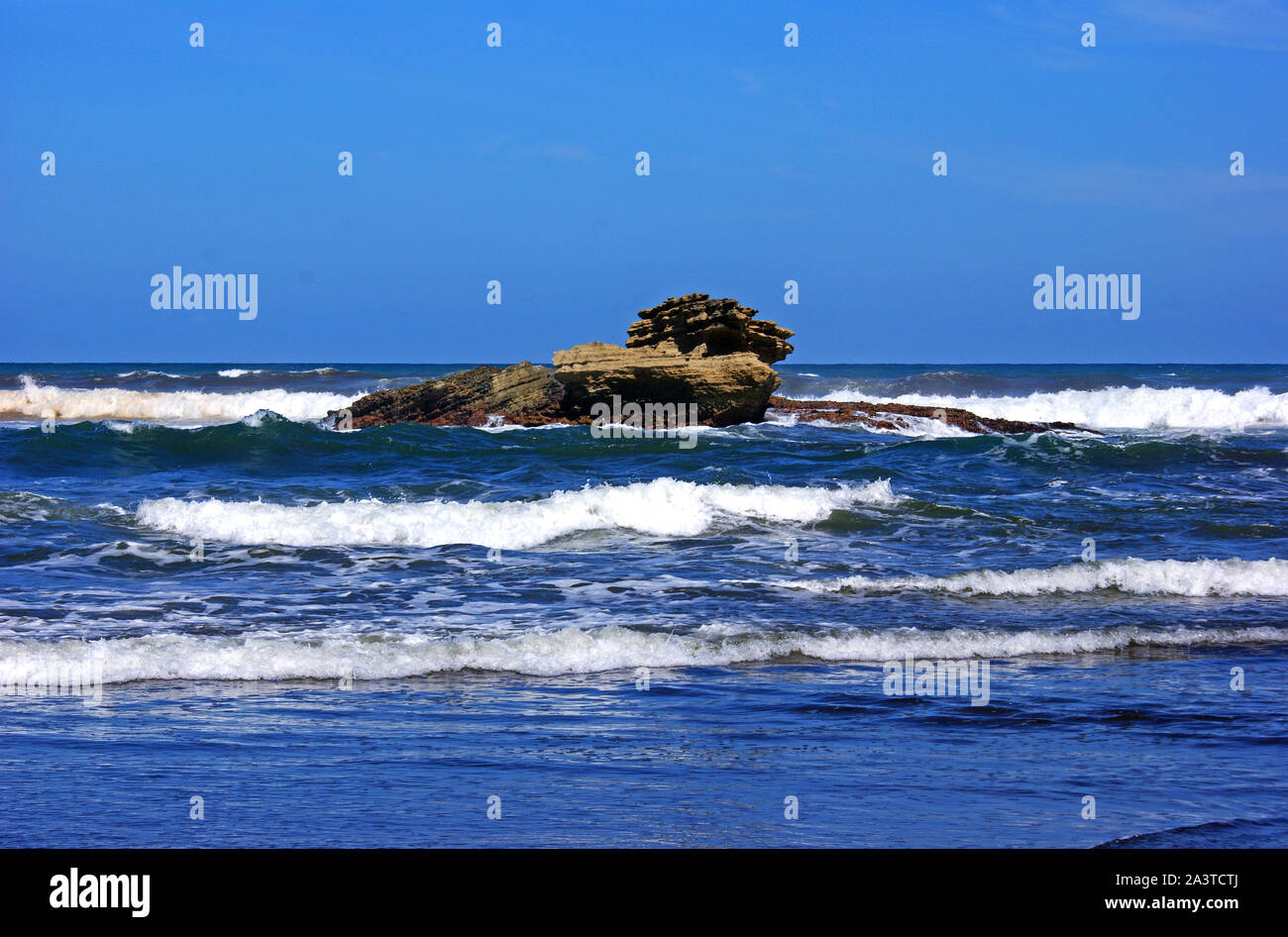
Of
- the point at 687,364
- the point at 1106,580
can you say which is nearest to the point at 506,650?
the point at 1106,580

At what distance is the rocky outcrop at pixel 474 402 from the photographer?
85.6 feet

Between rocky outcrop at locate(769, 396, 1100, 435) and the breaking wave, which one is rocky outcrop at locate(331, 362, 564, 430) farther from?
the breaking wave

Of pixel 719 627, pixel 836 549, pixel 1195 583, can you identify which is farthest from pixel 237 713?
pixel 1195 583

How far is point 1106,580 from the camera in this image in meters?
10.2

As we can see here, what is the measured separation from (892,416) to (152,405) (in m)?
28.0

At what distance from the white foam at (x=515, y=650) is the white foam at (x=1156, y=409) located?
25776 millimetres

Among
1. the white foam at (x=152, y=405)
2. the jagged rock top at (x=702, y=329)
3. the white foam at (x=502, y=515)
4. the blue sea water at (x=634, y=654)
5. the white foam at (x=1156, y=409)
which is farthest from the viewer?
the white foam at (x=152, y=405)

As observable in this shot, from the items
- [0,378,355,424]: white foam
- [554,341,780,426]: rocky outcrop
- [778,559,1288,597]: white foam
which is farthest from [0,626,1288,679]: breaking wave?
[0,378,355,424]: white foam

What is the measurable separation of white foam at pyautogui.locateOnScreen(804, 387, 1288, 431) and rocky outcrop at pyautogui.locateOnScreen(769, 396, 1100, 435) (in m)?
5.13

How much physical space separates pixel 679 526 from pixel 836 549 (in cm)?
206

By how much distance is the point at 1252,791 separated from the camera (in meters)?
4.67

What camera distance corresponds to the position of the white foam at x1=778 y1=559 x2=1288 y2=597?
9.98 m

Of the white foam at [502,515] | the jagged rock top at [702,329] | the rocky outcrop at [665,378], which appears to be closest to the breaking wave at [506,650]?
the white foam at [502,515]

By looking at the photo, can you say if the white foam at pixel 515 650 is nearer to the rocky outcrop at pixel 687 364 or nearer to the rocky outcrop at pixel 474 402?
the rocky outcrop at pixel 687 364
